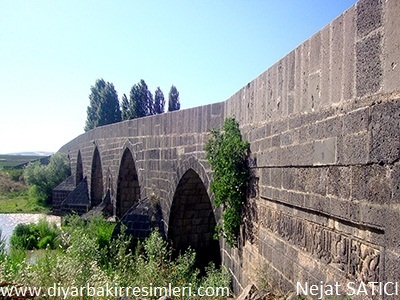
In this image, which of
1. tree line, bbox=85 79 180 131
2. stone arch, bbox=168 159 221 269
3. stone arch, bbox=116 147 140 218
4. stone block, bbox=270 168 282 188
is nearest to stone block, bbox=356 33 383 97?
stone block, bbox=270 168 282 188

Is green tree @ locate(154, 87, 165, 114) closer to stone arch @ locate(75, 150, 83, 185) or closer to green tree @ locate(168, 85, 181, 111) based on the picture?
green tree @ locate(168, 85, 181, 111)

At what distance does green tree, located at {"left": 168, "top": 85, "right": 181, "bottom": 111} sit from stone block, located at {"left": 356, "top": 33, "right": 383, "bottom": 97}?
100 ft

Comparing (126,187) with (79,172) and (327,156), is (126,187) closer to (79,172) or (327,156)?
(79,172)

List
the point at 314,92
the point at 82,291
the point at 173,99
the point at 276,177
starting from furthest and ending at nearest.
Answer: the point at 173,99
the point at 82,291
the point at 276,177
the point at 314,92

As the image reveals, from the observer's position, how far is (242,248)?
529 centimetres

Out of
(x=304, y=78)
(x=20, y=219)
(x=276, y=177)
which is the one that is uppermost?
(x=304, y=78)

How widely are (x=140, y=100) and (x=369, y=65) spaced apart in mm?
31877

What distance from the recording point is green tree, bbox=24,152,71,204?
25.2 meters

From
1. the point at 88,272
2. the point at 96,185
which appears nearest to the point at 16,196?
the point at 96,185

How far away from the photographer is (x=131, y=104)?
110ft

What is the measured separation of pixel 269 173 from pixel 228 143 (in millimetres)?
1257

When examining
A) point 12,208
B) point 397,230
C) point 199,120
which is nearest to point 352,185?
point 397,230

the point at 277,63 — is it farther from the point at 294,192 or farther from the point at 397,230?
the point at 397,230

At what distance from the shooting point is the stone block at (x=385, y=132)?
2.16 meters
